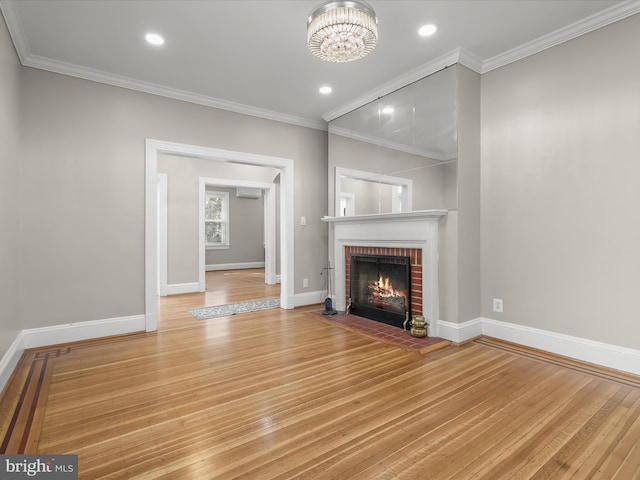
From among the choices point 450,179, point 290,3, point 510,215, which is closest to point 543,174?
point 510,215

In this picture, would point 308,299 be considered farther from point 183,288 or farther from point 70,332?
point 70,332

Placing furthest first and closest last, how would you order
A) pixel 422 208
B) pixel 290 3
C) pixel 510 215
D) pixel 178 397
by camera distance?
pixel 422 208 → pixel 510 215 → pixel 290 3 → pixel 178 397

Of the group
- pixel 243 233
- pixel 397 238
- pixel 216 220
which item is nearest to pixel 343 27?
pixel 397 238

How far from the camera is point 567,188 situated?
2.82 metres

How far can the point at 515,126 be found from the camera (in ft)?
10.3

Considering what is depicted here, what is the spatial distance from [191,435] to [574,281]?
3075 millimetres

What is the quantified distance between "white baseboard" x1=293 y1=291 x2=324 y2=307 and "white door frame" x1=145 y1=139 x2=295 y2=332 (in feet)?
0.32

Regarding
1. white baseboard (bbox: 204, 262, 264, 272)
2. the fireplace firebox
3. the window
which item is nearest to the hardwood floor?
Result: the fireplace firebox

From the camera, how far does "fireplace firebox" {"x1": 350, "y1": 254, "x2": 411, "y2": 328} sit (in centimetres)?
369

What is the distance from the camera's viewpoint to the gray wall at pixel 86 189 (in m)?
3.14

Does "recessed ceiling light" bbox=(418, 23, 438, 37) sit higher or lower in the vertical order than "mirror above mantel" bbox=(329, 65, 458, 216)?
higher

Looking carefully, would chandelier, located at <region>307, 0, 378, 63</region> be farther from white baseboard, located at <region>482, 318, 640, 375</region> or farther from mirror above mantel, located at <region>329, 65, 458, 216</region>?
white baseboard, located at <region>482, 318, 640, 375</region>

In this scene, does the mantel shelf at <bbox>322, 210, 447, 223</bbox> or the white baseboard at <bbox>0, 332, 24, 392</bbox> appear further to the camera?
the mantel shelf at <bbox>322, 210, 447, 223</bbox>

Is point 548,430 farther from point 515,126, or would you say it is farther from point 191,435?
point 515,126
